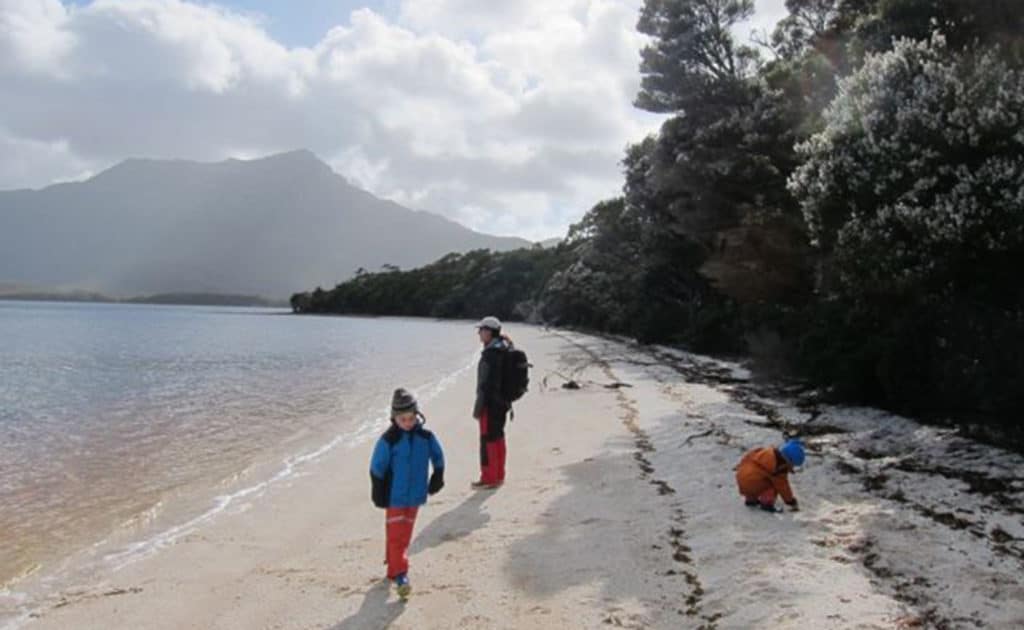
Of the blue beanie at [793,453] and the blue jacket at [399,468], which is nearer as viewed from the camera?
the blue jacket at [399,468]

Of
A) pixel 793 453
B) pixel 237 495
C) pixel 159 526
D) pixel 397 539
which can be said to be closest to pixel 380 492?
pixel 397 539

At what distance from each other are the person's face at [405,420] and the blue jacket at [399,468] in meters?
0.04

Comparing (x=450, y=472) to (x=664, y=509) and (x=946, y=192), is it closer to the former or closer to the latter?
(x=664, y=509)

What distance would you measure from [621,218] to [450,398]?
34.4m

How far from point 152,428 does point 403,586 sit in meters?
12.6

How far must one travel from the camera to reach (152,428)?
16.6m

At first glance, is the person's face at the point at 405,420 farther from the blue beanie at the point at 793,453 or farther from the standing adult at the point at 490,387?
the blue beanie at the point at 793,453

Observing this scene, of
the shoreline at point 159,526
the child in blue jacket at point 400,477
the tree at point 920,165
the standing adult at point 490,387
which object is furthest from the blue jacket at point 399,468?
the tree at point 920,165

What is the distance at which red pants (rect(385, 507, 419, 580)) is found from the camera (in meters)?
6.11

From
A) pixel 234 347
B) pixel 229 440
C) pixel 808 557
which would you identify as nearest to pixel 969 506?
pixel 808 557

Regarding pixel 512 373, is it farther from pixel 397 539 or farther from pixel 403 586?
pixel 403 586

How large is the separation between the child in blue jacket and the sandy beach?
34 centimetres

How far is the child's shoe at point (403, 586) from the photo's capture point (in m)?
5.90

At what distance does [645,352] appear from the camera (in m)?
33.8
